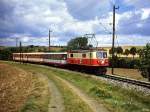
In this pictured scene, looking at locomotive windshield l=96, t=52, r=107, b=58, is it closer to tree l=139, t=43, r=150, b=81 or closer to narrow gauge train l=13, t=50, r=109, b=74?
narrow gauge train l=13, t=50, r=109, b=74

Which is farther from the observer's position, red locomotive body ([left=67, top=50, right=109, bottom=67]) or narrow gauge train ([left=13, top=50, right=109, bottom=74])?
narrow gauge train ([left=13, top=50, right=109, bottom=74])

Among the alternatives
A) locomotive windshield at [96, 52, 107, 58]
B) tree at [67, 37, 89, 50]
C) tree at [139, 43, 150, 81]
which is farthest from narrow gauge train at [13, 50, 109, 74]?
tree at [139, 43, 150, 81]

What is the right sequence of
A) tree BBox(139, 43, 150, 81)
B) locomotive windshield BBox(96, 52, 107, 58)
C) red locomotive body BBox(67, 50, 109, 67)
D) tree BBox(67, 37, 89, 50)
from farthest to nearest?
tree BBox(67, 37, 89, 50), tree BBox(139, 43, 150, 81), locomotive windshield BBox(96, 52, 107, 58), red locomotive body BBox(67, 50, 109, 67)

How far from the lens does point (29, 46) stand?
6604 inches

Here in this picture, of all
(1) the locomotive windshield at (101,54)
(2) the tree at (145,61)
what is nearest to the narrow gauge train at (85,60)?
(1) the locomotive windshield at (101,54)

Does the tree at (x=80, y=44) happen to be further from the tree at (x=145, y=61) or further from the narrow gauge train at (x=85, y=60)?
the tree at (x=145, y=61)

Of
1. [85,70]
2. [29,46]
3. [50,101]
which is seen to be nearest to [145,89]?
[50,101]

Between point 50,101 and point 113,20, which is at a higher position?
point 113,20

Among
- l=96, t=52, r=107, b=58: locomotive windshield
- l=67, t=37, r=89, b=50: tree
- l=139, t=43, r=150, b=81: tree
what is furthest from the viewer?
l=67, t=37, r=89, b=50: tree

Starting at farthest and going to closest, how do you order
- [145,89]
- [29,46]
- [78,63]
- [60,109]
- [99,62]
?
[29,46] → [78,63] → [99,62] → [145,89] → [60,109]

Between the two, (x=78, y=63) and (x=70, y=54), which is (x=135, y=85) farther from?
(x=70, y=54)

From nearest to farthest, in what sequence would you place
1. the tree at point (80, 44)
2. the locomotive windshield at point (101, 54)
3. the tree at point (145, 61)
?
the locomotive windshield at point (101, 54), the tree at point (145, 61), the tree at point (80, 44)

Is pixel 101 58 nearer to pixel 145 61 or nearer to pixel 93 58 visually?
pixel 93 58

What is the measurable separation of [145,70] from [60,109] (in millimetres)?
31338
